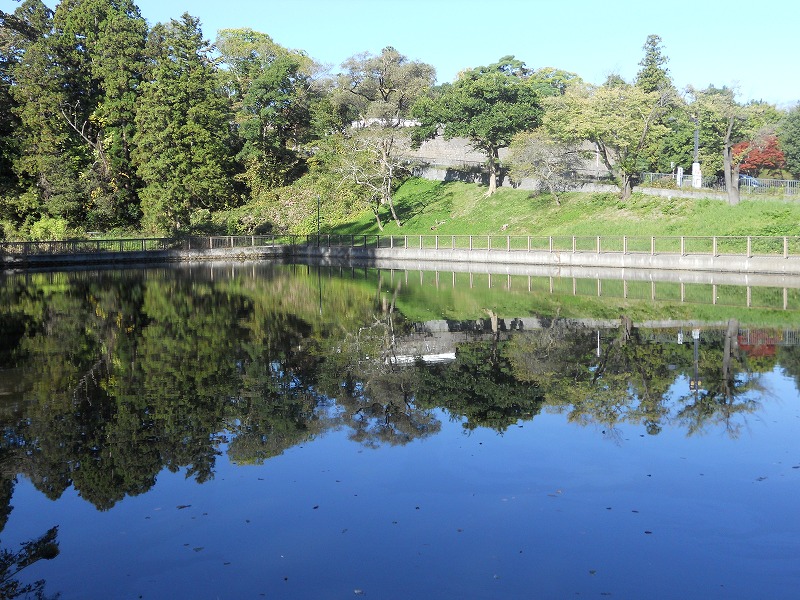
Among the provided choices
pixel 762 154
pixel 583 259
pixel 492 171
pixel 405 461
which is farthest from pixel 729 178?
pixel 405 461

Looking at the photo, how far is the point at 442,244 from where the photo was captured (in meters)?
53.9

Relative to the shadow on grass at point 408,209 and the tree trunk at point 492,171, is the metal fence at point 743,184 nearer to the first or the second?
the tree trunk at point 492,171

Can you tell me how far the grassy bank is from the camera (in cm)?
4297

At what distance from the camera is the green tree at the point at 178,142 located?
195 feet

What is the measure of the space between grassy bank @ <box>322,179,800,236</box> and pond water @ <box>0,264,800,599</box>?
984 inches

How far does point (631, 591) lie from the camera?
6.44 metres

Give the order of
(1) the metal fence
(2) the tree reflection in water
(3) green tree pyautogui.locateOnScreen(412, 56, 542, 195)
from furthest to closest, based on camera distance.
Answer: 1. (3) green tree pyautogui.locateOnScreen(412, 56, 542, 195)
2. (1) the metal fence
3. (2) the tree reflection in water

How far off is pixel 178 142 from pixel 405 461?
53931 millimetres

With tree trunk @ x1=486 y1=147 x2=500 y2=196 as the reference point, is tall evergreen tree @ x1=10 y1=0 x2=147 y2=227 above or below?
above

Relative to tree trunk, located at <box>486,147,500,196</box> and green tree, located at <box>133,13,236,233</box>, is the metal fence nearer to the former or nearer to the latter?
tree trunk, located at <box>486,147,500,196</box>

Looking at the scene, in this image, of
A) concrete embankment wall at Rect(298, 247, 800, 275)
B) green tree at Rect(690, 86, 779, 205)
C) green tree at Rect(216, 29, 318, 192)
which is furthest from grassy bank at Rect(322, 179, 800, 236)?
green tree at Rect(216, 29, 318, 192)

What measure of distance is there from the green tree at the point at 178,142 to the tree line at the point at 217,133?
135 millimetres

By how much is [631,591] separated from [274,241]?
189 ft

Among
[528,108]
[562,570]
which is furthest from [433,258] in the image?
[562,570]
